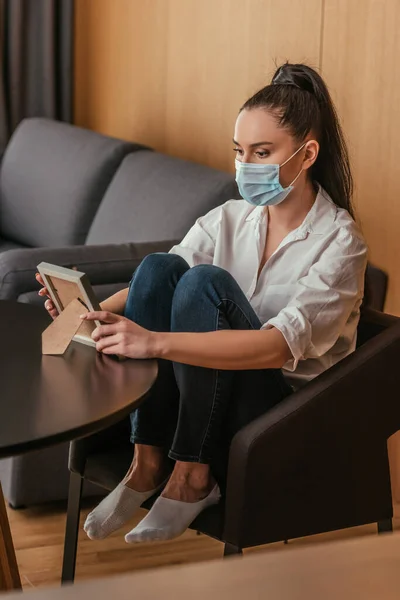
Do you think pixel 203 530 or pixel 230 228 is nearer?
pixel 203 530

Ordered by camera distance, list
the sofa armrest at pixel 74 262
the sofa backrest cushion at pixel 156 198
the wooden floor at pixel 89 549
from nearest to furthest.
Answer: the wooden floor at pixel 89 549
the sofa armrest at pixel 74 262
the sofa backrest cushion at pixel 156 198

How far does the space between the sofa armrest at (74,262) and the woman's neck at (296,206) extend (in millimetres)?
659

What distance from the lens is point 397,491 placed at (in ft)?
8.50

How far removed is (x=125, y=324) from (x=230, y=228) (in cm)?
49

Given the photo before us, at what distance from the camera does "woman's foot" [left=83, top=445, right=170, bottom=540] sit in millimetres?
1745

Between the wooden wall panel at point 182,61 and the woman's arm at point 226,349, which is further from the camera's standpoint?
Answer: the wooden wall panel at point 182,61

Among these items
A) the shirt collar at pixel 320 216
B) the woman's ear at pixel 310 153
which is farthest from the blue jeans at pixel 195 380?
the woman's ear at pixel 310 153

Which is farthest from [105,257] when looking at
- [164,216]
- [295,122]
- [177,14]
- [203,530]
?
[177,14]

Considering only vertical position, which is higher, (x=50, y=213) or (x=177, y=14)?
(x=177, y=14)

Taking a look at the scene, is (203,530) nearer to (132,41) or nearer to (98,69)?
(132,41)

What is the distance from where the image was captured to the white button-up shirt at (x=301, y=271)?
1.71 m

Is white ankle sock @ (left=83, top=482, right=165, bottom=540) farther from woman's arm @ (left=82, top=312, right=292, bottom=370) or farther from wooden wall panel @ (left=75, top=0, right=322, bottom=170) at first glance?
wooden wall panel @ (left=75, top=0, right=322, bottom=170)

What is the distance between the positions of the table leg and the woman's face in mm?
791

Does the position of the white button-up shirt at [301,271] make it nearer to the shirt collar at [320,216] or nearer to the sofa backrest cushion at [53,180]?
the shirt collar at [320,216]
